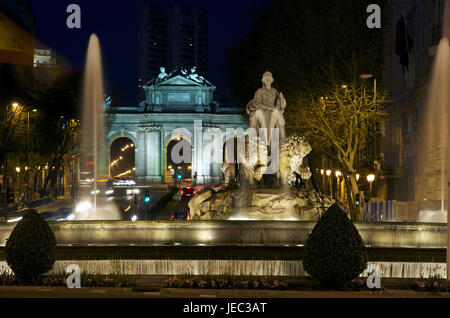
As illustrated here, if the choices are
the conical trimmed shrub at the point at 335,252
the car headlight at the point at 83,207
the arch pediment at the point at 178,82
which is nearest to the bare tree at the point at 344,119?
the car headlight at the point at 83,207

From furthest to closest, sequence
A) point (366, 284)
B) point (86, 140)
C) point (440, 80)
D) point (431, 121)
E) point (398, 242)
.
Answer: point (86, 140) → point (431, 121) → point (440, 80) → point (398, 242) → point (366, 284)

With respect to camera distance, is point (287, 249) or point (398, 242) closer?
point (287, 249)

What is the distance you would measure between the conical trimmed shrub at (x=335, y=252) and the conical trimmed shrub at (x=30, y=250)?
4.85 meters

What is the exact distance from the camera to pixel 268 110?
65.8 feet

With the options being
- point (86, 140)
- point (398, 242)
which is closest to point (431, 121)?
point (398, 242)

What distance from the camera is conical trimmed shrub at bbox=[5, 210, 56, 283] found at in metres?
11.3

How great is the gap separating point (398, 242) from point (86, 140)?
48.0 meters

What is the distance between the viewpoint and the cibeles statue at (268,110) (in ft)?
65.8

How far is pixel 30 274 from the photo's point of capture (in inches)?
447

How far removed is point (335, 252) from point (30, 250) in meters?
5.50

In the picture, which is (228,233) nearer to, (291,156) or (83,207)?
(291,156)

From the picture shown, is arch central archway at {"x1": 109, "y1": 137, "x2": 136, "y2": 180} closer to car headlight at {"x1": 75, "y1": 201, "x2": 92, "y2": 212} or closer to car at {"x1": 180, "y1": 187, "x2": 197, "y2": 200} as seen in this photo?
car at {"x1": 180, "y1": 187, "x2": 197, "y2": 200}

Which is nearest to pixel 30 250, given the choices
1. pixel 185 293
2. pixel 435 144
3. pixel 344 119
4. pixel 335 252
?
pixel 185 293
